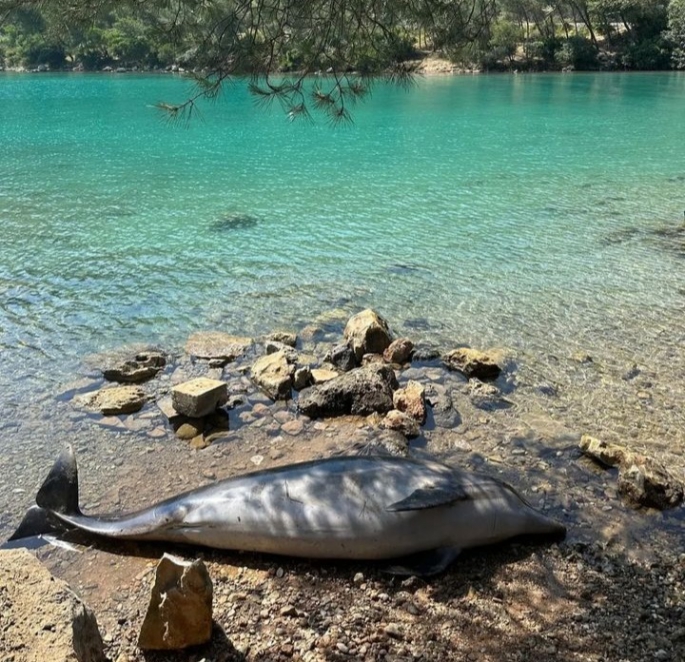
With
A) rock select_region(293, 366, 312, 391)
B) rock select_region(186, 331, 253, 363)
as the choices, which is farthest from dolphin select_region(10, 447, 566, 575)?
rock select_region(186, 331, 253, 363)

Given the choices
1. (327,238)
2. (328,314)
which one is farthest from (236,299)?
(327,238)

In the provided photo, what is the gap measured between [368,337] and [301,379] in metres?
1.14

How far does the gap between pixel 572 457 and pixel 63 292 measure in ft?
26.8

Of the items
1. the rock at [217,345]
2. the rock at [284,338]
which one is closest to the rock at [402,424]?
the rock at [284,338]

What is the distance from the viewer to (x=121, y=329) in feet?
29.0

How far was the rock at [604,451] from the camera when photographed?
5402 mm

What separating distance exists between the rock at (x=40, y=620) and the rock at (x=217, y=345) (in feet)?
14.9

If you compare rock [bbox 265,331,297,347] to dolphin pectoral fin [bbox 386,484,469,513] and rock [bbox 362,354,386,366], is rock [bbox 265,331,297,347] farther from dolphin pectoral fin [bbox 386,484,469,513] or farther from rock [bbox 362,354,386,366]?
dolphin pectoral fin [bbox 386,484,469,513]

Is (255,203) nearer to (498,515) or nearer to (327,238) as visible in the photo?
(327,238)

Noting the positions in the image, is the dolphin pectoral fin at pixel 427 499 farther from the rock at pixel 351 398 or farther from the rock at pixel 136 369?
the rock at pixel 136 369

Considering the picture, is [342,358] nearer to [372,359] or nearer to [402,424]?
[372,359]

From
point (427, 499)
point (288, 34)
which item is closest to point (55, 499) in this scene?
point (427, 499)

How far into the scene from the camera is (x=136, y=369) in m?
7.44

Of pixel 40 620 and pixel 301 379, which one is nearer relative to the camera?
pixel 40 620
